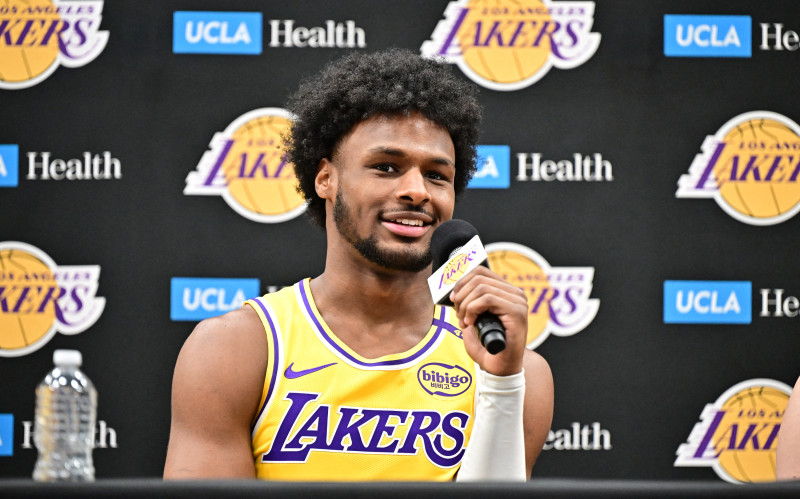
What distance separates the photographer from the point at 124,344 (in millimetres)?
2504

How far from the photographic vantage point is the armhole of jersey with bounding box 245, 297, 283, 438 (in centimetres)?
157

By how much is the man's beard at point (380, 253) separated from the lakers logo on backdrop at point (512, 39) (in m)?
1.02

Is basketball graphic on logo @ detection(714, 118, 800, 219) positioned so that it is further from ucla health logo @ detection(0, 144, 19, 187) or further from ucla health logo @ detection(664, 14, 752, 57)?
ucla health logo @ detection(0, 144, 19, 187)

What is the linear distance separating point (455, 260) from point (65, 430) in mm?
646

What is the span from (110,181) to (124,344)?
19.7 inches

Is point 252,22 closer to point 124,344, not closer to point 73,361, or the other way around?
point 124,344

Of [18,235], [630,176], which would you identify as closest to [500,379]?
[630,176]

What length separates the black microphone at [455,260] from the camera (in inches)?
49.3

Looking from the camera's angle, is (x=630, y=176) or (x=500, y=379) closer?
(x=500, y=379)

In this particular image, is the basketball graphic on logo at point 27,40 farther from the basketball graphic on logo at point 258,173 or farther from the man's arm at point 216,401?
the man's arm at point 216,401


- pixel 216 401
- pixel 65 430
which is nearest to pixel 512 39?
pixel 216 401

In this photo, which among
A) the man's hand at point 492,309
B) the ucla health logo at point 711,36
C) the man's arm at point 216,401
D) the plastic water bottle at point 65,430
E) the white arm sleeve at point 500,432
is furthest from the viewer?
the ucla health logo at point 711,36

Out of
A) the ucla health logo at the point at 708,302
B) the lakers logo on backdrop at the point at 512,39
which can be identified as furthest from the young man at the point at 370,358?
the ucla health logo at the point at 708,302

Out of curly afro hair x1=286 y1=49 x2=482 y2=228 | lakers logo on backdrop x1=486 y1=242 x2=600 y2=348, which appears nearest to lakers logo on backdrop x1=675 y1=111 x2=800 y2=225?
lakers logo on backdrop x1=486 y1=242 x2=600 y2=348
